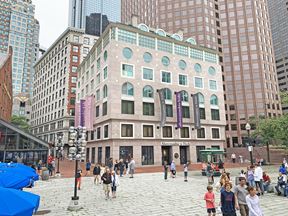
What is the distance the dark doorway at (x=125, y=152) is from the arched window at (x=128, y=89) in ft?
29.9

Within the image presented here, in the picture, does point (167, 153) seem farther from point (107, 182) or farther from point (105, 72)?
point (107, 182)

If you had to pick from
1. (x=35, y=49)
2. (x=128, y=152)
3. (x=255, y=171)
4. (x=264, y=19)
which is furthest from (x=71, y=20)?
(x=255, y=171)

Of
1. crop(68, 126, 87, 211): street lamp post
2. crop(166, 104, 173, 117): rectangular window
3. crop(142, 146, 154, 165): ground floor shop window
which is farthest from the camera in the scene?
crop(166, 104, 173, 117): rectangular window

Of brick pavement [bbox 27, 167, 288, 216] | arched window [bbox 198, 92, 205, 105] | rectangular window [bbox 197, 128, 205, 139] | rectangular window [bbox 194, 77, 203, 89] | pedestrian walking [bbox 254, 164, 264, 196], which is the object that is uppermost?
rectangular window [bbox 194, 77, 203, 89]

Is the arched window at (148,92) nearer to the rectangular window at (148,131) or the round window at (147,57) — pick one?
the round window at (147,57)

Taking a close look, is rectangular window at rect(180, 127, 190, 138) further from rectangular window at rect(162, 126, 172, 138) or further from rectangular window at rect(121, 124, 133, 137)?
rectangular window at rect(121, 124, 133, 137)

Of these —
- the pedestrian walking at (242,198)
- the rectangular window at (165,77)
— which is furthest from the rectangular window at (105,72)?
the pedestrian walking at (242,198)

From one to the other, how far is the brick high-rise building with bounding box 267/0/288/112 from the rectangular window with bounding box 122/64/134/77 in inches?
4047

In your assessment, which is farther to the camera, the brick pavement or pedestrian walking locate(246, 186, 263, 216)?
the brick pavement

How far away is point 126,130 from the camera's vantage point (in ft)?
124

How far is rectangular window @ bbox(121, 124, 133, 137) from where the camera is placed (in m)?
37.5

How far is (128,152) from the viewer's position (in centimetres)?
3719

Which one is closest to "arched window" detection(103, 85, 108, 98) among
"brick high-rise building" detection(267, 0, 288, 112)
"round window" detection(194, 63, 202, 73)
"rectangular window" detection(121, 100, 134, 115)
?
"rectangular window" detection(121, 100, 134, 115)

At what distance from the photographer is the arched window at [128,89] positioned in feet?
129
